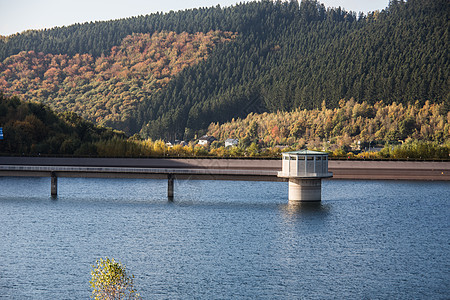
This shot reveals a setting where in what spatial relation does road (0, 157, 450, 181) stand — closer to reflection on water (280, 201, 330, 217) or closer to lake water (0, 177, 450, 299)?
lake water (0, 177, 450, 299)

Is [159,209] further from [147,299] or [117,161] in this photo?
[117,161]

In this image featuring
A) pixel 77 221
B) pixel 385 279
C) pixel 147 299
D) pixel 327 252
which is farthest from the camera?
pixel 77 221

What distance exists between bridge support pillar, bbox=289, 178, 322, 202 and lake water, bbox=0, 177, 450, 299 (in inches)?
96.7

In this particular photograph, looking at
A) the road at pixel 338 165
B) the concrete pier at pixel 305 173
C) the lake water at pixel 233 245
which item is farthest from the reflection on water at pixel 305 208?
the road at pixel 338 165

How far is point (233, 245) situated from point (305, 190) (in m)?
35.6

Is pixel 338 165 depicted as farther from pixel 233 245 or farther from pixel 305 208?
pixel 233 245

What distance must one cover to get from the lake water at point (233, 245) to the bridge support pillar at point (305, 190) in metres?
2.46

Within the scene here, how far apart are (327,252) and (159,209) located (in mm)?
41347

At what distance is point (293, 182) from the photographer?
11081 cm

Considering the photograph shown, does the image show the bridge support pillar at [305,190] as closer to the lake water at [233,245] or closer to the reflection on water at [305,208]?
the reflection on water at [305,208]

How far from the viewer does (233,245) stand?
77.0 m

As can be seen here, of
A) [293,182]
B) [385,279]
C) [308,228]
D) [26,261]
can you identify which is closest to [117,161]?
[293,182]

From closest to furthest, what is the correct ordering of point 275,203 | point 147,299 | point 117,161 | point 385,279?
point 147,299 < point 385,279 < point 275,203 < point 117,161

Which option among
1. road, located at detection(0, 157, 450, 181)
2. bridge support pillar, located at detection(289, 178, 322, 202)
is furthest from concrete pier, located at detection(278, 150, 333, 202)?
road, located at detection(0, 157, 450, 181)
